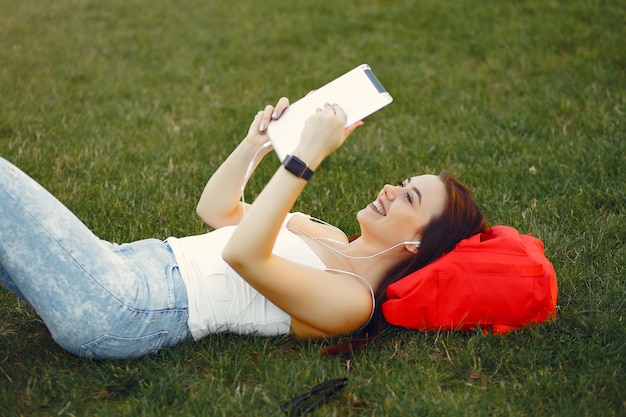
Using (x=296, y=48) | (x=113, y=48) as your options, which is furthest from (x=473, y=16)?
(x=113, y=48)

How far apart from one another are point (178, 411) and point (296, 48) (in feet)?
19.6

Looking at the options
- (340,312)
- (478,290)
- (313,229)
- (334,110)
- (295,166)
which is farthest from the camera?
(313,229)

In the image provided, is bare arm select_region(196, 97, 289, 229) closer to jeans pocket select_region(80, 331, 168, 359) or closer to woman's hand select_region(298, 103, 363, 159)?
woman's hand select_region(298, 103, 363, 159)

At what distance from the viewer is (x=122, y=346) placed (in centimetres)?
322

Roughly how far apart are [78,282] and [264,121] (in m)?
1.19

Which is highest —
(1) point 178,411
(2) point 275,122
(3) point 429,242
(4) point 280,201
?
(2) point 275,122

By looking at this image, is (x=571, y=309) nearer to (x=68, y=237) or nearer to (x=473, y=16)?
(x=68, y=237)

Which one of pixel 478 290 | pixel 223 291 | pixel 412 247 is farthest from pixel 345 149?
pixel 223 291

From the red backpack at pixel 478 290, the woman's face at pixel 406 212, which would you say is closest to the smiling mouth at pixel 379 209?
the woman's face at pixel 406 212

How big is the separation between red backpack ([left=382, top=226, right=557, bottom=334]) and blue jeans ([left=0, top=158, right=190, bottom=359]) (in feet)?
3.61

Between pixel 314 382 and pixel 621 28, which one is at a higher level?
pixel 621 28

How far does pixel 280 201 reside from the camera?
2969mm

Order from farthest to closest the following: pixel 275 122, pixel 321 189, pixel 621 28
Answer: pixel 621 28 < pixel 321 189 < pixel 275 122

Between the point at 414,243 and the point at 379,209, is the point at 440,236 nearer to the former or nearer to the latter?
the point at 414,243
